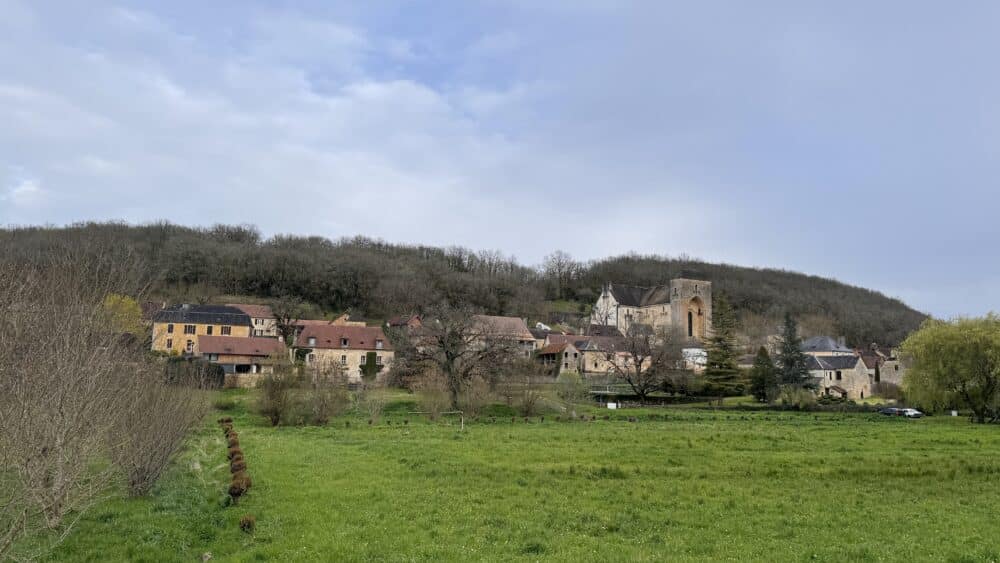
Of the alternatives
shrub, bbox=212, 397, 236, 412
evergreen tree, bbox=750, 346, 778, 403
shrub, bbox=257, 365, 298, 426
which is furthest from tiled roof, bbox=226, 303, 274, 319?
evergreen tree, bbox=750, 346, 778, 403

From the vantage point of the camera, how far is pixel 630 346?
5894cm

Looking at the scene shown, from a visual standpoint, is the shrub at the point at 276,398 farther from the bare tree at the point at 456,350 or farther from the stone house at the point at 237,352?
the stone house at the point at 237,352

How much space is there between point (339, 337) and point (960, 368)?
53319mm

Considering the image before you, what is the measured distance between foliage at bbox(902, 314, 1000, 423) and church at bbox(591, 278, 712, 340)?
5665cm

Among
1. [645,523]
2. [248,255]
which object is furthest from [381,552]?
[248,255]

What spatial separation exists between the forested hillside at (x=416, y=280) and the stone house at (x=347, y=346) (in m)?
23.2

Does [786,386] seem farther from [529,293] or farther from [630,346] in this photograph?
[529,293]

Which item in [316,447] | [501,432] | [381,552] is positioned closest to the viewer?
[381,552]

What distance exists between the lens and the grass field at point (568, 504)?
413 inches

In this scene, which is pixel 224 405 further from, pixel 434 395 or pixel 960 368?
pixel 960 368

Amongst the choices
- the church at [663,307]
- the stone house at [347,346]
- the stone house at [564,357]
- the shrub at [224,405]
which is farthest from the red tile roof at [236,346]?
the church at [663,307]

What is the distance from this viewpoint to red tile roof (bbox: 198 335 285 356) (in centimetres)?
6144

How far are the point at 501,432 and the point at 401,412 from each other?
13477 mm

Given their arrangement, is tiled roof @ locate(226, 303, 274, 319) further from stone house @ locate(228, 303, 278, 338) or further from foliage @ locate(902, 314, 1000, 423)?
foliage @ locate(902, 314, 1000, 423)
